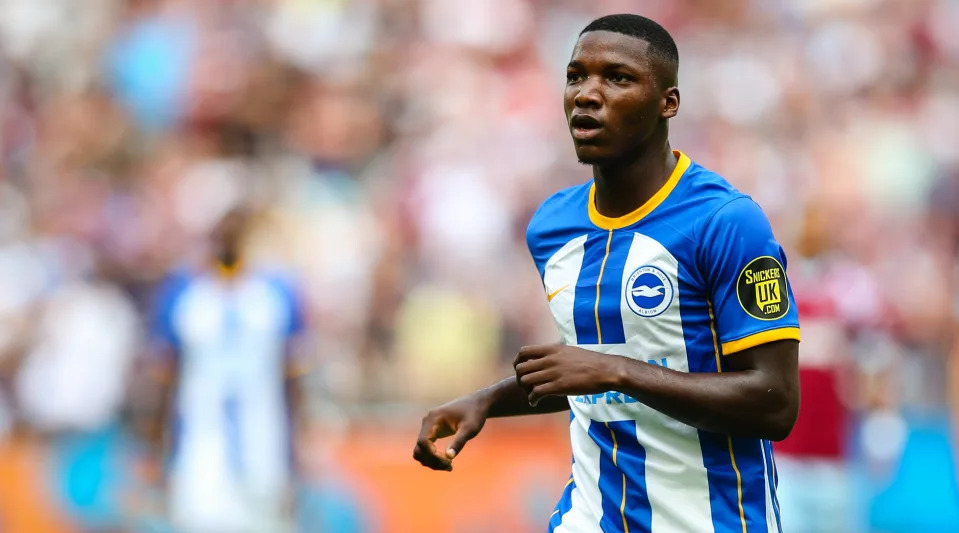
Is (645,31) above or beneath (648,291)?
above

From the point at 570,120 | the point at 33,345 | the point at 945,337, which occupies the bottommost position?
the point at 33,345

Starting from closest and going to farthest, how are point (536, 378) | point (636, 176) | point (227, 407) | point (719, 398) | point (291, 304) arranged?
1. point (536, 378)
2. point (719, 398)
3. point (636, 176)
4. point (227, 407)
5. point (291, 304)

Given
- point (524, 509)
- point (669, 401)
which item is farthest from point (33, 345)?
point (669, 401)

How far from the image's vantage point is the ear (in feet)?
11.2

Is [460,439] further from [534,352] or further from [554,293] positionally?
[534,352]

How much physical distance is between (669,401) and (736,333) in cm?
26

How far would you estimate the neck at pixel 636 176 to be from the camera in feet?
11.2

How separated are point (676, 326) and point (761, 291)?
0.84 feet

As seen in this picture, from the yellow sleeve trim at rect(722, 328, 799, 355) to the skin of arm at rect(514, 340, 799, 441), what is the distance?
0.05 ft

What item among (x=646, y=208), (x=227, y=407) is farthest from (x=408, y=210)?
(x=646, y=208)

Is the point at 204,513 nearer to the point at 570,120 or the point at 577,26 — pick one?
the point at 570,120

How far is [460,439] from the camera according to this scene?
3.51 metres

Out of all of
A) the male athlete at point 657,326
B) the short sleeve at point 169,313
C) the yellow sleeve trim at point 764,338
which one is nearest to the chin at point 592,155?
the male athlete at point 657,326

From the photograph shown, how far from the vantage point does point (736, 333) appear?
3152mm
